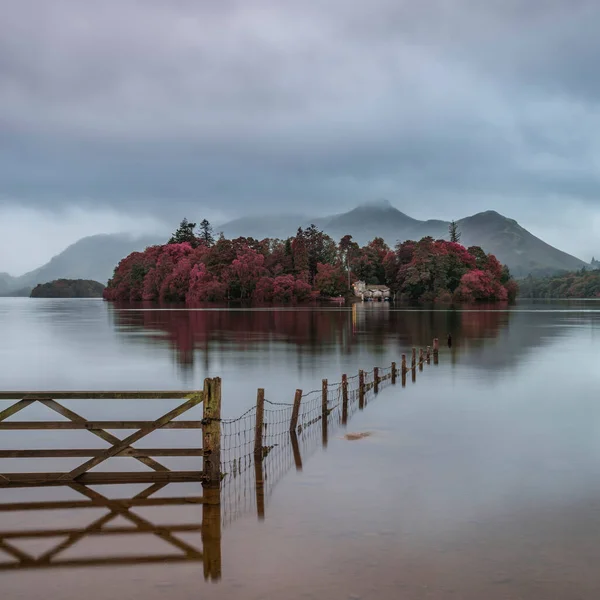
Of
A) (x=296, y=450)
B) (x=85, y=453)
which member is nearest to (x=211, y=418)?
(x=85, y=453)

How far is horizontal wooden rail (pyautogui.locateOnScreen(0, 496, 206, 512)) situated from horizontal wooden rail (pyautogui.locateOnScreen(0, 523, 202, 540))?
47.9 inches

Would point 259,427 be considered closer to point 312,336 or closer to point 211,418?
point 211,418

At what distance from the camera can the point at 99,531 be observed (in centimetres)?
1406

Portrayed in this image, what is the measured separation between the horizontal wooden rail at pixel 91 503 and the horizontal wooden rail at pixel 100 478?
1.35 ft

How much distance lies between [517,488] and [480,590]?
712 cm

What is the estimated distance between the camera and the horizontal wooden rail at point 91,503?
15.3 m

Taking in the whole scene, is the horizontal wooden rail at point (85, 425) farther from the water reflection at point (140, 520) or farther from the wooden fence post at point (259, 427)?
the wooden fence post at point (259, 427)

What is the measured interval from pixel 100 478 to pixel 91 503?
1.83ft

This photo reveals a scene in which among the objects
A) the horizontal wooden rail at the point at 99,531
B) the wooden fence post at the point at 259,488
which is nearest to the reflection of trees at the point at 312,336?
the wooden fence post at the point at 259,488

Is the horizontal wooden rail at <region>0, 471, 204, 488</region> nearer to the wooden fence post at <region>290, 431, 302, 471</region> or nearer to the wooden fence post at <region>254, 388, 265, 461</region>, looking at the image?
the wooden fence post at <region>254, 388, 265, 461</region>

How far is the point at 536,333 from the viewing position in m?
86.1

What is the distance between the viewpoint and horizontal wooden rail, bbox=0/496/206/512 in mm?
15312

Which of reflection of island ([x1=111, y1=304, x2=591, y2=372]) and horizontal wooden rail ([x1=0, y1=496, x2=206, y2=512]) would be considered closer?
horizontal wooden rail ([x1=0, y1=496, x2=206, y2=512])

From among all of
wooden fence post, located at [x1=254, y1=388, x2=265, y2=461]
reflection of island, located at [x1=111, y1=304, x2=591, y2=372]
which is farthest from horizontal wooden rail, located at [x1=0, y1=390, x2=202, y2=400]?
reflection of island, located at [x1=111, y1=304, x2=591, y2=372]
